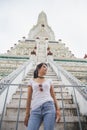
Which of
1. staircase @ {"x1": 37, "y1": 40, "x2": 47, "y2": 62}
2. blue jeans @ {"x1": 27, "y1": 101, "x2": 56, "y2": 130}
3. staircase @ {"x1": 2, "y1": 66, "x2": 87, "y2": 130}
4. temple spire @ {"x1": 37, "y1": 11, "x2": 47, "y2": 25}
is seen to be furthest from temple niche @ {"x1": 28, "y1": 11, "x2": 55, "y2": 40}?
blue jeans @ {"x1": 27, "y1": 101, "x2": 56, "y2": 130}

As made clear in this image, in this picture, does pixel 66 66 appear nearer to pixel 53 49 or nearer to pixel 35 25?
pixel 53 49

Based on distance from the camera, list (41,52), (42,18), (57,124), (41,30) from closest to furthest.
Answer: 1. (57,124)
2. (41,52)
3. (41,30)
4. (42,18)

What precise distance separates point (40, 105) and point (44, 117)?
18 centimetres

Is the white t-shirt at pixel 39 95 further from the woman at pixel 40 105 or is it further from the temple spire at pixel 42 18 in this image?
the temple spire at pixel 42 18

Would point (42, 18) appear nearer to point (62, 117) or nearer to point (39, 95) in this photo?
point (62, 117)

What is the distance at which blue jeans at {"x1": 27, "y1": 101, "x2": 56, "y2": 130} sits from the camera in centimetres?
256

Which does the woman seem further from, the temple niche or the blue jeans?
the temple niche

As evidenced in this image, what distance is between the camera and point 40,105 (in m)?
2.71

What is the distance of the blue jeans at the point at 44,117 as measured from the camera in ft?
8.39

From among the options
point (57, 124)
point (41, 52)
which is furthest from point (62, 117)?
point (41, 52)

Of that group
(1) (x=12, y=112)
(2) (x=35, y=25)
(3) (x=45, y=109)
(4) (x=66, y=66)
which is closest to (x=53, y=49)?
(4) (x=66, y=66)

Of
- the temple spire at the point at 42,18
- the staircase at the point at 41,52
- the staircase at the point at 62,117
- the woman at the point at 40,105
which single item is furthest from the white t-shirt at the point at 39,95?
the temple spire at the point at 42,18

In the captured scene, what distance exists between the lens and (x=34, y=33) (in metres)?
37.2

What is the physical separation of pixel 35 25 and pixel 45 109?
3829 cm
